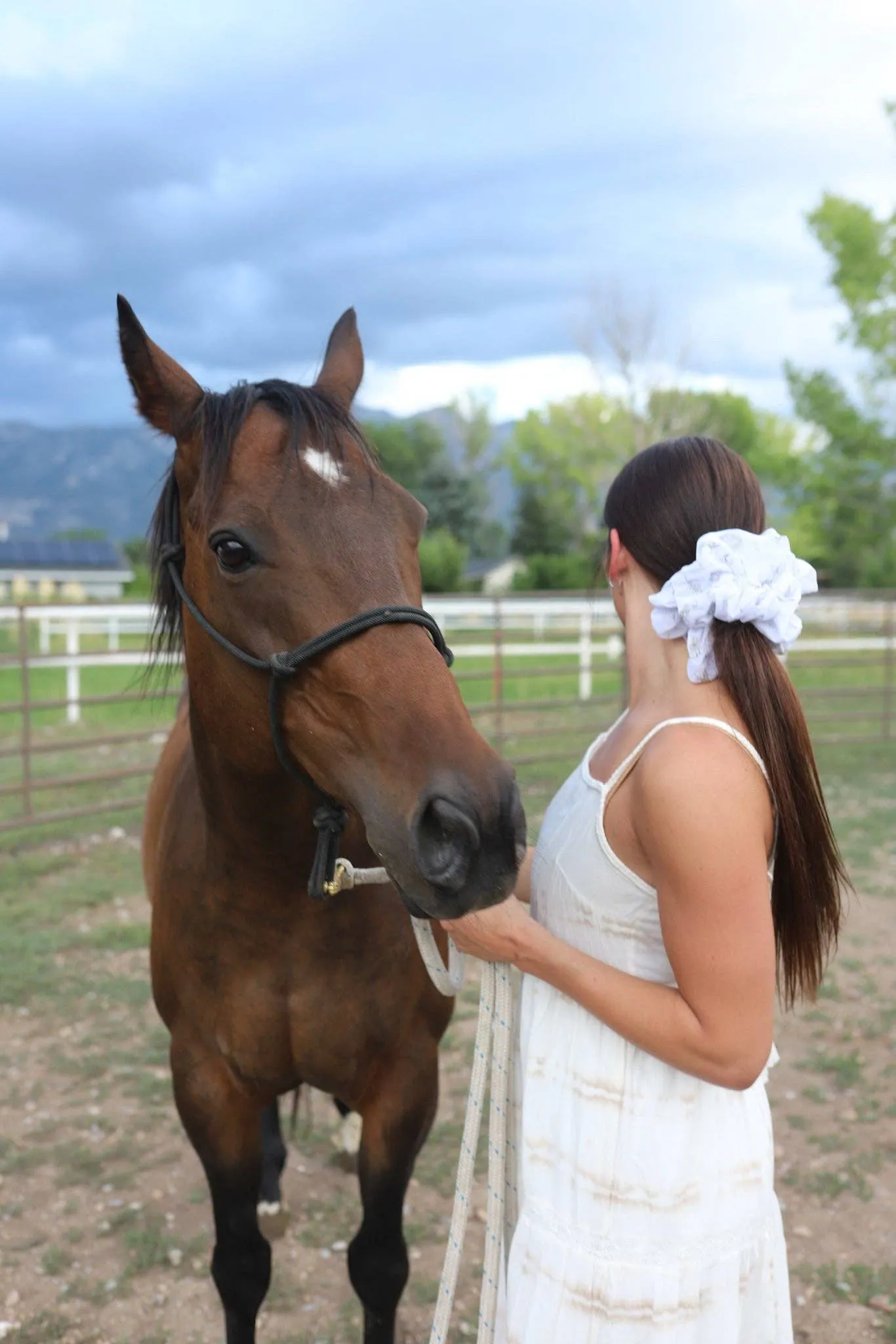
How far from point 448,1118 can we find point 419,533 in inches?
110

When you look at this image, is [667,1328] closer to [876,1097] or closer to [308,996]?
[308,996]

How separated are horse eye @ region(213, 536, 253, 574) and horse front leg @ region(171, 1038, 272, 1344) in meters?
1.20

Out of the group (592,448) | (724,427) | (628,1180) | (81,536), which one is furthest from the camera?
(81,536)

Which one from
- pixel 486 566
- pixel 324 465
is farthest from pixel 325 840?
pixel 486 566

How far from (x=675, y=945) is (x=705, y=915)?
0.23ft

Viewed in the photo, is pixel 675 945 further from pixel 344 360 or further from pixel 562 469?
pixel 562 469

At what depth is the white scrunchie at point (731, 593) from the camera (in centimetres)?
139

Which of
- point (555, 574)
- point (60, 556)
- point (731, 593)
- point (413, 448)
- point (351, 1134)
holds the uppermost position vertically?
point (413, 448)

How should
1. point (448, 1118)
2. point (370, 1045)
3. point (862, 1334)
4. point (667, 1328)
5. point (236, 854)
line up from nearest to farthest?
point (667, 1328) < point (236, 854) < point (370, 1045) < point (862, 1334) < point (448, 1118)

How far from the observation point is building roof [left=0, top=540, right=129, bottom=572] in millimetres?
60562

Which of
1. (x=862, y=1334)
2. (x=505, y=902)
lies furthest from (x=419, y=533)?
(x=862, y=1334)

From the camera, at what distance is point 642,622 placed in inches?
62.1

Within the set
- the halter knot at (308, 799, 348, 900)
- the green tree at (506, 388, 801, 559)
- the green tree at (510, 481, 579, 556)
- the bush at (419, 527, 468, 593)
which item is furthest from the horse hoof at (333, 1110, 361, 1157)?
the green tree at (510, 481, 579, 556)

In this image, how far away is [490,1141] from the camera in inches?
66.2
